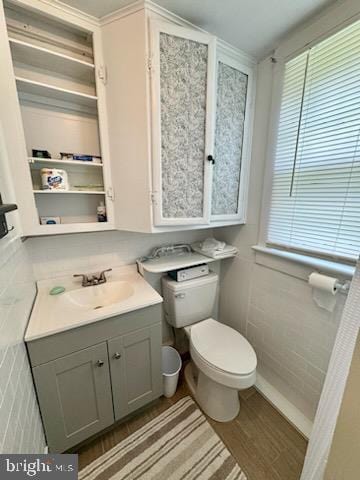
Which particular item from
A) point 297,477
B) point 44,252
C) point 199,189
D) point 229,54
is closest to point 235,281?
point 199,189

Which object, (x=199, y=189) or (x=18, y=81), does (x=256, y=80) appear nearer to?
(x=199, y=189)

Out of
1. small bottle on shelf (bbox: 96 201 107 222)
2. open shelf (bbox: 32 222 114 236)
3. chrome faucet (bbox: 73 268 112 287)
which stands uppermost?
small bottle on shelf (bbox: 96 201 107 222)

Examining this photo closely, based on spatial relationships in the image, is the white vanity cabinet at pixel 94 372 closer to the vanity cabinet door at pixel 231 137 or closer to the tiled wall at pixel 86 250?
the tiled wall at pixel 86 250

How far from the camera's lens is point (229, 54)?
3.91 ft

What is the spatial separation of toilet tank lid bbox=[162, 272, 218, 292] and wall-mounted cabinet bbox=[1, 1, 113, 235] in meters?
0.61

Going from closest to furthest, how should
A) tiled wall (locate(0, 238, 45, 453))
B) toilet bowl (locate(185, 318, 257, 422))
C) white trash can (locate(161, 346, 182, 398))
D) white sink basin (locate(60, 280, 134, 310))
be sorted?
tiled wall (locate(0, 238, 45, 453)) → toilet bowl (locate(185, 318, 257, 422)) → white sink basin (locate(60, 280, 134, 310)) → white trash can (locate(161, 346, 182, 398))

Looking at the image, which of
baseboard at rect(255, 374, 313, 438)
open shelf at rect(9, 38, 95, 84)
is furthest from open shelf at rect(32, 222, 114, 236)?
baseboard at rect(255, 374, 313, 438)

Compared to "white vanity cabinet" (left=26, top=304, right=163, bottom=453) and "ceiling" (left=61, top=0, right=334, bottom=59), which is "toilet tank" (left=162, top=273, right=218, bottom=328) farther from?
"ceiling" (left=61, top=0, right=334, bottom=59)

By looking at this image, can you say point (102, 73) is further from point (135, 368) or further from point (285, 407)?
point (285, 407)

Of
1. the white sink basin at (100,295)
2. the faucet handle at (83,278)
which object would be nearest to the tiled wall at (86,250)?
the faucet handle at (83,278)

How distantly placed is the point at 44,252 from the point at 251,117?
65.5 inches

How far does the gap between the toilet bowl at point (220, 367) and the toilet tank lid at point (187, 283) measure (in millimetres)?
318

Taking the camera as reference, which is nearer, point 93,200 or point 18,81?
point 18,81

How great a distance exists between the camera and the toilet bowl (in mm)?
1132
